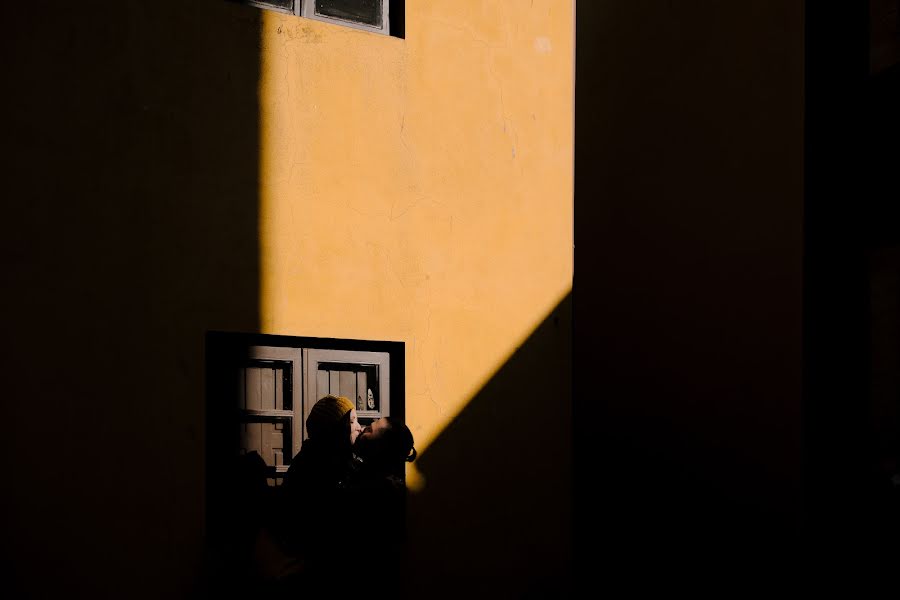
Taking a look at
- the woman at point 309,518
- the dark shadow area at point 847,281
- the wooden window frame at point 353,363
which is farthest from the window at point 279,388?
the dark shadow area at point 847,281

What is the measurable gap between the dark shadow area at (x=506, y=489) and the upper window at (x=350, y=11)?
6.43ft

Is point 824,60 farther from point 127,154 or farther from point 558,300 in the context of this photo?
point 127,154

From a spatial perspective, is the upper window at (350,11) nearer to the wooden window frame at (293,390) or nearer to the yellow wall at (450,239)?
the yellow wall at (450,239)

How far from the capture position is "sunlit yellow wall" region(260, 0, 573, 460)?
4.55 m

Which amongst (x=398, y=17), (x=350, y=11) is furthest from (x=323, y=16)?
(x=398, y=17)

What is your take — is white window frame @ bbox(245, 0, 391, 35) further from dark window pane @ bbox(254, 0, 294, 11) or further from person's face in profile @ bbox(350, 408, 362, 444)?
person's face in profile @ bbox(350, 408, 362, 444)

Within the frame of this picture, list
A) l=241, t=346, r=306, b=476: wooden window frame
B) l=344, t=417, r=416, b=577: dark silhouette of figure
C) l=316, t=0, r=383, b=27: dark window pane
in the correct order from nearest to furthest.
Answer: l=344, t=417, r=416, b=577: dark silhouette of figure, l=241, t=346, r=306, b=476: wooden window frame, l=316, t=0, r=383, b=27: dark window pane

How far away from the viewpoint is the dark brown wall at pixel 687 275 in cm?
739

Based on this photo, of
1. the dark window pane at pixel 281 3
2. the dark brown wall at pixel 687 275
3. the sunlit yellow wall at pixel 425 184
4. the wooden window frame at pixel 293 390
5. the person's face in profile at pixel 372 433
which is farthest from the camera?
the dark brown wall at pixel 687 275

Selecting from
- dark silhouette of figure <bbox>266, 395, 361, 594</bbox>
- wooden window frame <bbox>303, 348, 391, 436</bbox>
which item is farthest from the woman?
wooden window frame <bbox>303, 348, 391, 436</bbox>

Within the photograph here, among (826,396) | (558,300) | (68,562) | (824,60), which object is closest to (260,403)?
(68,562)

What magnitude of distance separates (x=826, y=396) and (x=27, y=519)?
583 cm

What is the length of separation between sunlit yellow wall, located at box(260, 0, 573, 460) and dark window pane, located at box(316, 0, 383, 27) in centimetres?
18

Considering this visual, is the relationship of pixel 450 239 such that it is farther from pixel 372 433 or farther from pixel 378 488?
pixel 378 488
